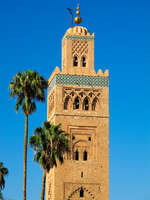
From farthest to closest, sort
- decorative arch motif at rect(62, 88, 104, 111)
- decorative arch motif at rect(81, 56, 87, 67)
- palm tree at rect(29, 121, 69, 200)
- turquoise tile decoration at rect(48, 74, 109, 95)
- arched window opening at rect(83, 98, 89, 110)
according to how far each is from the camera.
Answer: decorative arch motif at rect(81, 56, 87, 67), arched window opening at rect(83, 98, 89, 110), turquoise tile decoration at rect(48, 74, 109, 95), decorative arch motif at rect(62, 88, 104, 111), palm tree at rect(29, 121, 69, 200)

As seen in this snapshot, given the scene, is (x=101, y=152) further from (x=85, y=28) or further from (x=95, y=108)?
(x=85, y=28)

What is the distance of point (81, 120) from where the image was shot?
5350cm

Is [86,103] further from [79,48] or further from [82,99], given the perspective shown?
[79,48]

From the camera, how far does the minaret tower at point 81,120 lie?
52.3m

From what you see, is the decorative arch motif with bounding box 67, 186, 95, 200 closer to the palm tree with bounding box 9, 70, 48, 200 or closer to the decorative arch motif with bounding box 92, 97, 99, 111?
the decorative arch motif with bounding box 92, 97, 99, 111

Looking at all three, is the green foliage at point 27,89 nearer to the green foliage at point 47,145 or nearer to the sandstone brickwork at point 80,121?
the green foliage at point 47,145

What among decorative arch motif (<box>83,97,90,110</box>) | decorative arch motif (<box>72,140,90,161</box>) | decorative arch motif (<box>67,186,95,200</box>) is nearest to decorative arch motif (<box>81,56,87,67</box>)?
decorative arch motif (<box>83,97,90,110</box>)

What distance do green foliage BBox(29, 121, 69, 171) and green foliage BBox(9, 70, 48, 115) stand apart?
154cm

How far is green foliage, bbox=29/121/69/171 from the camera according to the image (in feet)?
130

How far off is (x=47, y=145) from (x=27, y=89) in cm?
356

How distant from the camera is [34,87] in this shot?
1574 inches

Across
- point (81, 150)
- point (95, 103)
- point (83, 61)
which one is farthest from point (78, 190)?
point (83, 61)

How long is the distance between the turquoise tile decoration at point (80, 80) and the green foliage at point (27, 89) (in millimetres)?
13675

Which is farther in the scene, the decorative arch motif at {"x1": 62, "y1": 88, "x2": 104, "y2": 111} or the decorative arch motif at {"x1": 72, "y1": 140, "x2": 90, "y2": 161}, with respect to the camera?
the decorative arch motif at {"x1": 62, "y1": 88, "x2": 104, "y2": 111}
